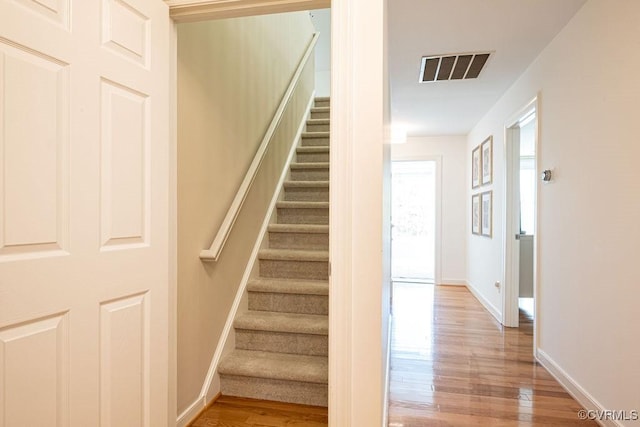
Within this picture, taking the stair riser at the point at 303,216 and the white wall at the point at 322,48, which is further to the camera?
the white wall at the point at 322,48

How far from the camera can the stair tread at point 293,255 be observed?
8.14 feet

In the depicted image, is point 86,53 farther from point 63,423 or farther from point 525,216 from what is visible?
point 525,216

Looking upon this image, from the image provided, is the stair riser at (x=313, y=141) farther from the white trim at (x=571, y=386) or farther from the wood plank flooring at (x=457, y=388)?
the white trim at (x=571, y=386)

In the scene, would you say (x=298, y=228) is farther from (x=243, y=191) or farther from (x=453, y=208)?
(x=453, y=208)

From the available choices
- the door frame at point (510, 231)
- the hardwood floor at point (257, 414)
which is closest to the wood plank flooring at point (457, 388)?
the hardwood floor at point (257, 414)

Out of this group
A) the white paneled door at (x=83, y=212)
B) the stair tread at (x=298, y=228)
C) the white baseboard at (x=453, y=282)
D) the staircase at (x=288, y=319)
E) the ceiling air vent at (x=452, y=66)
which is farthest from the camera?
the white baseboard at (x=453, y=282)

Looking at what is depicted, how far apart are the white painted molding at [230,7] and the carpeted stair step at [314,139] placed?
2370 mm

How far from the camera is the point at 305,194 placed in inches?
129

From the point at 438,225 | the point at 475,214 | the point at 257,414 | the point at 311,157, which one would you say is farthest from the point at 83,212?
the point at 438,225

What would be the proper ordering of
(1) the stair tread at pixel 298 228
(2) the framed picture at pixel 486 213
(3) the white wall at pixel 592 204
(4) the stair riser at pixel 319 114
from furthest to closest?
1. (4) the stair riser at pixel 319 114
2. (2) the framed picture at pixel 486 213
3. (1) the stair tread at pixel 298 228
4. (3) the white wall at pixel 592 204

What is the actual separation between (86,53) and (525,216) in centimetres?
611

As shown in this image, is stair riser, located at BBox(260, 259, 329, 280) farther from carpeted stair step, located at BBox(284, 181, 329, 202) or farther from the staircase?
carpeted stair step, located at BBox(284, 181, 329, 202)

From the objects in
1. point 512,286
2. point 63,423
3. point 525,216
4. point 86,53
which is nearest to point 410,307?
point 512,286

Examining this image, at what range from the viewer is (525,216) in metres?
5.53
